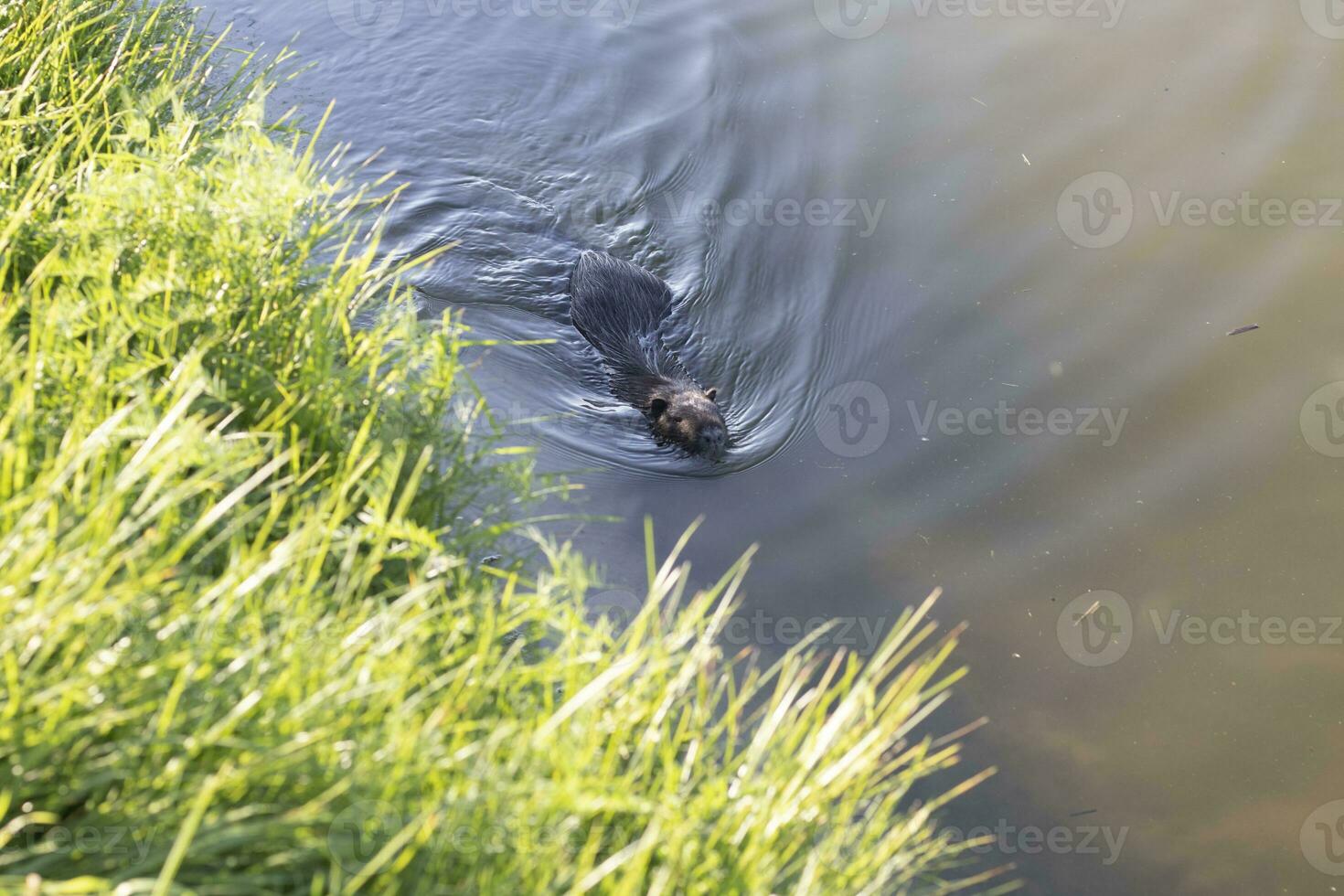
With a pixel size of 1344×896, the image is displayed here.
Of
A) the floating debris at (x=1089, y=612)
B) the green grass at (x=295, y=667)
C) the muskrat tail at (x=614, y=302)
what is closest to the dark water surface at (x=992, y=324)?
the floating debris at (x=1089, y=612)

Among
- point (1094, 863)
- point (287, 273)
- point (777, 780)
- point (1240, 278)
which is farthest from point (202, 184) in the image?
point (1240, 278)

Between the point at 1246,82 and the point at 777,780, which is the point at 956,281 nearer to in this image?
the point at 1246,82

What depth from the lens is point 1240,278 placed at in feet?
17.9

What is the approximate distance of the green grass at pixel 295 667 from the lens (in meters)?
1.87

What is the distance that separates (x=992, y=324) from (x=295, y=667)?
408 centimetres

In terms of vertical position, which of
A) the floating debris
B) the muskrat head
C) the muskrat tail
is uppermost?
the muskrat tail

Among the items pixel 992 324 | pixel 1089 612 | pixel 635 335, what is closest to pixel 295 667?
pixel 1089 612

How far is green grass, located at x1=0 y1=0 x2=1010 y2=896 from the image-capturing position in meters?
1.87

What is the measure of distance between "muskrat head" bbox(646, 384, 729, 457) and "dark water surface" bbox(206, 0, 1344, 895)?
0.10m

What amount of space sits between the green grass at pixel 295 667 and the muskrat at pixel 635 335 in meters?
2.12

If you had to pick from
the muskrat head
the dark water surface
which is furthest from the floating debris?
the muskrat head

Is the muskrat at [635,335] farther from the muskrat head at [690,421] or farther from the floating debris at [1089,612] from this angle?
the floating debris at [1089,612]

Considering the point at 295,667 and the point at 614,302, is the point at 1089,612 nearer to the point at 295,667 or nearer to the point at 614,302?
Answer: the point at 614,302

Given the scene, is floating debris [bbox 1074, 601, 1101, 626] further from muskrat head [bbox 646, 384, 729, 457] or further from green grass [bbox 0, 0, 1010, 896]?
muskrat head [bbox 646, 384, 729, 457]
